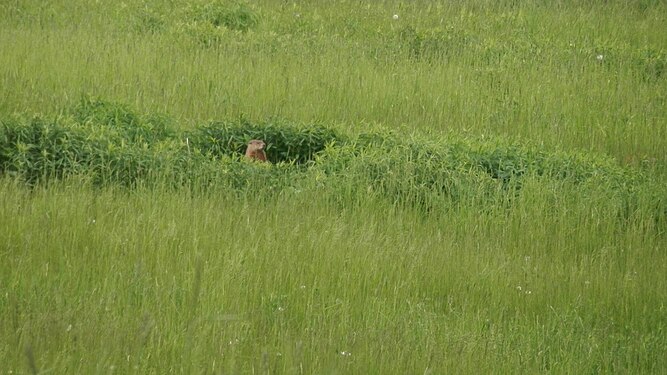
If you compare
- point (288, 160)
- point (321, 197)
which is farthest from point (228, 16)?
point (321, 197)

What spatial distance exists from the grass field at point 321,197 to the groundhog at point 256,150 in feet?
0.64

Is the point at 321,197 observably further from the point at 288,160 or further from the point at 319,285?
the point at 319,285

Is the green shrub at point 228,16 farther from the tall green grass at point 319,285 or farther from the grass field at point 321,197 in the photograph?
the tall green grass at point 319,285

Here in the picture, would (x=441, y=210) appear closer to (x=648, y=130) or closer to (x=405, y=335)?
(x=405, y=335)

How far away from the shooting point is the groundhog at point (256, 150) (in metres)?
7.77

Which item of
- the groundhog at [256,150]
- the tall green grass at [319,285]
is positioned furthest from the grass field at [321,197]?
the groundhog at [256,150]

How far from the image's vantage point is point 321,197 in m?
6.99

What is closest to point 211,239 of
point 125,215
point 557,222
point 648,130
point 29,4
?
point 125,215

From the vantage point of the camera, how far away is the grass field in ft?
15.0

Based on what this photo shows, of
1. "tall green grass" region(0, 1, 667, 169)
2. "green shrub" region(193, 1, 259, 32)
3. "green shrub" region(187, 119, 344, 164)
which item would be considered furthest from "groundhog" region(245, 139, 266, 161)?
"green shrub" region(193, 1, 259, 32)

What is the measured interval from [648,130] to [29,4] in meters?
7.66

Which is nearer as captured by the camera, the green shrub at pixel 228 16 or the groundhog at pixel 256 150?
the groundhog at pixel 256 150

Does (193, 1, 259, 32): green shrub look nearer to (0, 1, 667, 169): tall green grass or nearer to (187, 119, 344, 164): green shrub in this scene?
(0, 1, 667, 169): tall green grass

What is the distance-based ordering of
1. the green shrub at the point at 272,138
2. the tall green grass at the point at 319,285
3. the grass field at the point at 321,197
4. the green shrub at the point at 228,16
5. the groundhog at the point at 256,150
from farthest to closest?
the green shrub at the point at 228,16
the green shrub at the point at 272,138
the groundhog at the point at 256,150
the grass field at the point at 321,197
the tall green grass at the point at 319,285
